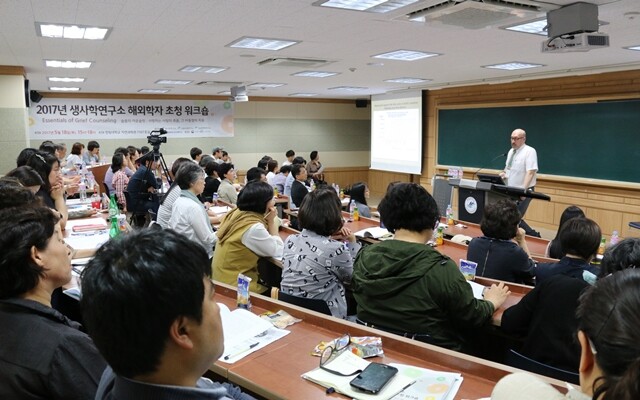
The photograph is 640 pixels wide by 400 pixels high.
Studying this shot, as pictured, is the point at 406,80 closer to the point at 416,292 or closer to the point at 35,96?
the point at 416,292

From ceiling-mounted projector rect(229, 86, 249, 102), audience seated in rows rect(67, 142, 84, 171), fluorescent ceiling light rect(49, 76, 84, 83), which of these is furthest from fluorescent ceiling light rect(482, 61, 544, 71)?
audience seated in rows rect(67, 142, 84, 171)

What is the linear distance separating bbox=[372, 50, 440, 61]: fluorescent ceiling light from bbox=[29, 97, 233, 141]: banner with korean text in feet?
23.4

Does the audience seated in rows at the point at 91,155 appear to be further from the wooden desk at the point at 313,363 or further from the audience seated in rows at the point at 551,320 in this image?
the audience seated in rows at the point at 551,320

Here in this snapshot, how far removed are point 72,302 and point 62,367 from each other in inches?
Answer: 58.3

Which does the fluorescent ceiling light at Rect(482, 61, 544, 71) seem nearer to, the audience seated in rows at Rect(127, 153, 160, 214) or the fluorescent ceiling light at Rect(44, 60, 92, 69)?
the audience seated in rows at Rect(127, 153, 160, 214)

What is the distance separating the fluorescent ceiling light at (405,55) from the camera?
5.70 metres

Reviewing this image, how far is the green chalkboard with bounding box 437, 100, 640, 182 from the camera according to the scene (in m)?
7.16

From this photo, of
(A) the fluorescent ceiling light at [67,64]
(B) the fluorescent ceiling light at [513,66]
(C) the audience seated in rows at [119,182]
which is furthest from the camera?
(C) the audience seated in rows at [119,182]

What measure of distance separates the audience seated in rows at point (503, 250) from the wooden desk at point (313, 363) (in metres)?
1.27

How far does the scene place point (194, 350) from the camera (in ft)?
3.13

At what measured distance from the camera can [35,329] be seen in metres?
1.33

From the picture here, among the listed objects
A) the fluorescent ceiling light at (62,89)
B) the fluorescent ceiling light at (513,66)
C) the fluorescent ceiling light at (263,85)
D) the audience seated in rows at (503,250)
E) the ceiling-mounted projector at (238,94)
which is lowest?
the audience seated in rows at (503,250)

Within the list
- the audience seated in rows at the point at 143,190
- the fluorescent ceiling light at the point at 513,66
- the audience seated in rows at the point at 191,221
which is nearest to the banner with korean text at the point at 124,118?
the audience seated in rows at the point at 143,190

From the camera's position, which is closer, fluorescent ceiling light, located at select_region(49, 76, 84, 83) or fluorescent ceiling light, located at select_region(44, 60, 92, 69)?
fluorescent ceiling light, located at select_region(44, 60, 92, 69)
